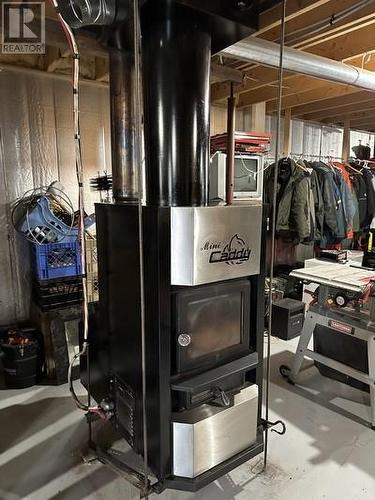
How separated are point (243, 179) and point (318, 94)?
1340mm

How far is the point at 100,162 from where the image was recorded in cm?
317

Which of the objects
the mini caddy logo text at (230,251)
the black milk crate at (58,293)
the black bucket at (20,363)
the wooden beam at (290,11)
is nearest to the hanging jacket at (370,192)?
the wooden beam at (290,11)

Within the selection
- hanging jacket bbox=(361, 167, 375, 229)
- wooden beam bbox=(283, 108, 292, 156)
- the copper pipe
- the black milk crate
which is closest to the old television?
the copper pipe

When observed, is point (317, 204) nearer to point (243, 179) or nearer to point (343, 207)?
point (343, 207)

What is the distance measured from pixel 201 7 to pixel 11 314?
2.68m

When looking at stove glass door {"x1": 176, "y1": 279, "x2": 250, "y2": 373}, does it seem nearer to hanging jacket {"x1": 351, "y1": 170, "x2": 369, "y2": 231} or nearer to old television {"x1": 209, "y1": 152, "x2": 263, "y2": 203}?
old television {"x1": 209, "y1": 152, "x2": 263, "y2": 203}

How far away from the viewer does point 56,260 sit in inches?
105

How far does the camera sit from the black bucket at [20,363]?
2.46 metres

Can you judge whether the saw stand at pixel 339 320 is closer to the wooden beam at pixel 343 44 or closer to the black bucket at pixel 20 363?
the wooden beam at pixel 343 44

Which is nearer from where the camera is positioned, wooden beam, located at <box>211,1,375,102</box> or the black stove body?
the black stove body

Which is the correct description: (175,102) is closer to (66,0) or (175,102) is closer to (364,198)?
(66,0)
